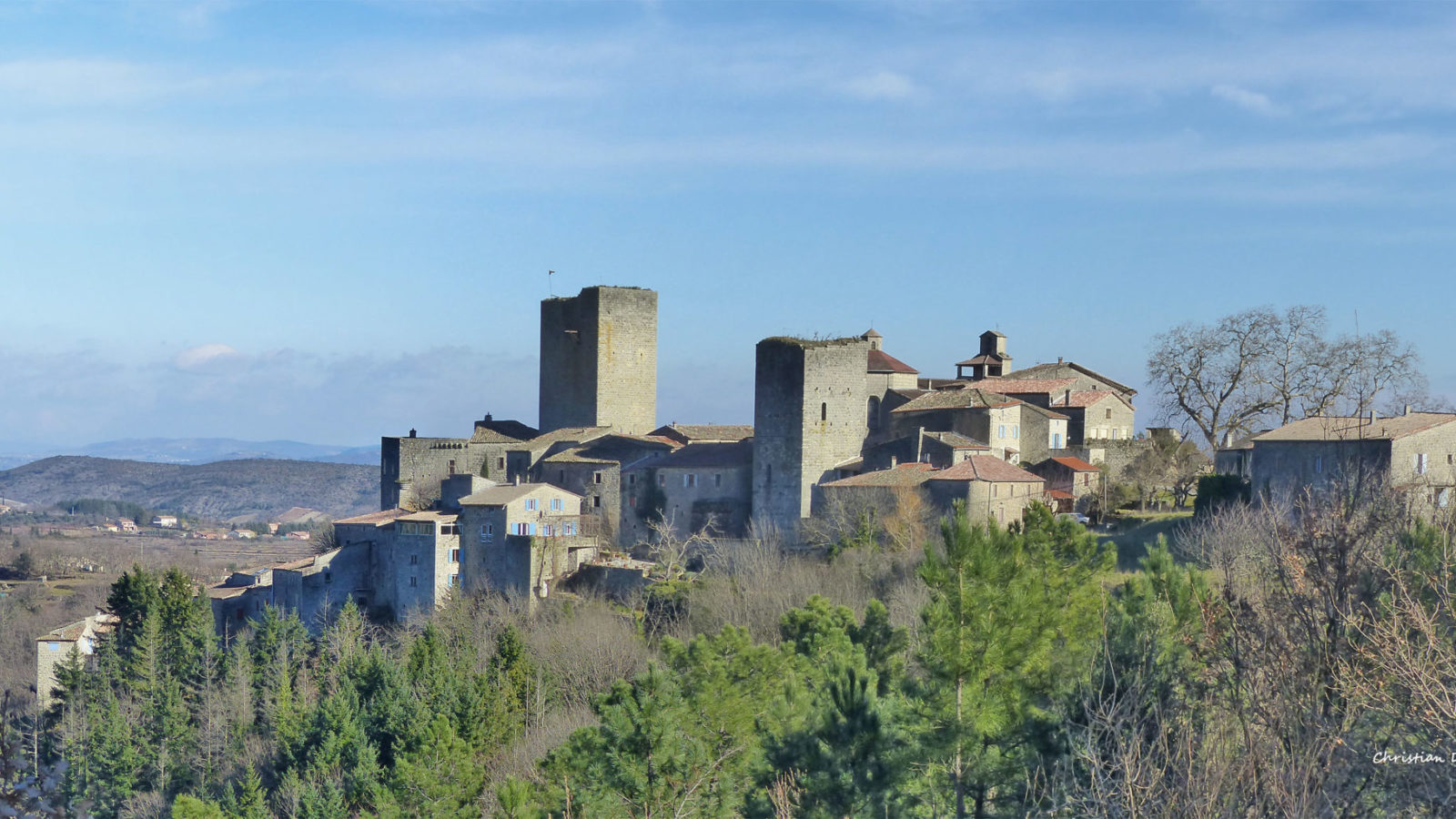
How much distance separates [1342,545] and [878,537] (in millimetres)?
26383

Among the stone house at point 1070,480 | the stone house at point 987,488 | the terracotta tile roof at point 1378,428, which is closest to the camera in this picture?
the terracotta tile roof at point 1378,428

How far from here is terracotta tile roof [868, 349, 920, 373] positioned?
4685 centimetres

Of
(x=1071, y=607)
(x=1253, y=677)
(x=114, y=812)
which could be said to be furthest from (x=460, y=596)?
(x=1253, y=677)

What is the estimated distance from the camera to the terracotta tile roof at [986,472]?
38.3 m

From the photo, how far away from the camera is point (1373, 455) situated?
32.6 metres

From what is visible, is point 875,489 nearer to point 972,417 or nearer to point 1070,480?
point 972,417

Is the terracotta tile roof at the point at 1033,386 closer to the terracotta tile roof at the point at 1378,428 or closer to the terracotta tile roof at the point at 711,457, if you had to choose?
the terracotta tile roof at the point at 711,457

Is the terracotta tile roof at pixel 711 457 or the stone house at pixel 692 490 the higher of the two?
the terracotta tile roof at pixel 711 457

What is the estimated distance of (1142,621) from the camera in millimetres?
17281

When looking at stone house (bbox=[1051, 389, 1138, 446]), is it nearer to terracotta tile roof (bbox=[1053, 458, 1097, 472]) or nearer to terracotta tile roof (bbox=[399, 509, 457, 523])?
terracotta tile roof (bbox=[1053, 458, 1097, 472])

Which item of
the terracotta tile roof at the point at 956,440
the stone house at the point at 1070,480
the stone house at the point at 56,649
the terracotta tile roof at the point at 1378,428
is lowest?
the stone house at the point at 56,649

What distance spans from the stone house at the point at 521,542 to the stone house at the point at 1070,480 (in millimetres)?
13537

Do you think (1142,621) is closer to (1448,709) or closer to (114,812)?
(1448,709)

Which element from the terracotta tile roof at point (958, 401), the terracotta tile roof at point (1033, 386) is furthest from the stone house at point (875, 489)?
the terracotta tile roof at point (1033, 386)
